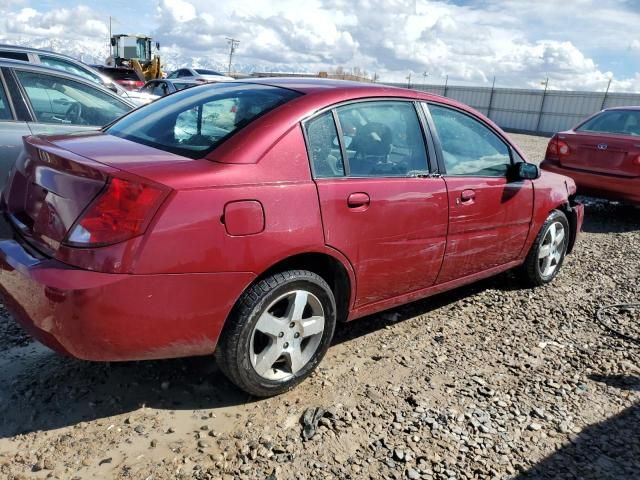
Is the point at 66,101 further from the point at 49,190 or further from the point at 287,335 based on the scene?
the point at 287,335

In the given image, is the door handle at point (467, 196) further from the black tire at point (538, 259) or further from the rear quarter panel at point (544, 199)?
the black tire at point (538, 259)

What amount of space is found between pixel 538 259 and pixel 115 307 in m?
3.50

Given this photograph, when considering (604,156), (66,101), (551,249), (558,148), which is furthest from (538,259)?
(66,101)

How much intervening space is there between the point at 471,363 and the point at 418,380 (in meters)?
0.45

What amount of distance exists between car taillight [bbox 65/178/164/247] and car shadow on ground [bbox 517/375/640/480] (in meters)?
1.96

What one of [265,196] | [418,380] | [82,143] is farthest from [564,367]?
[82,143]

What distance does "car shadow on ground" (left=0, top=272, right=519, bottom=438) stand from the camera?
2.59 meters

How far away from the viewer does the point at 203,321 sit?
8.01 feet

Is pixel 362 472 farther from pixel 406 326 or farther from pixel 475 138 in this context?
pixel 475 138

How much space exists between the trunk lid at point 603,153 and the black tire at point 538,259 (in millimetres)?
2521

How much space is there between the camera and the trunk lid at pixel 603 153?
21.7ft

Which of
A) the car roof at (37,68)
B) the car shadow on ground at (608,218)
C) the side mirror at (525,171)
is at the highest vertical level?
the car roof at (37,68)

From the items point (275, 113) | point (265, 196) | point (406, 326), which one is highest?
point (275, 113)

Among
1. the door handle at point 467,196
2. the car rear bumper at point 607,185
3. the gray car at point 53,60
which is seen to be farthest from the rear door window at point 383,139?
the gray car at point 53,60
